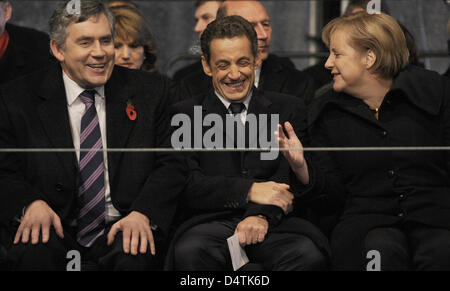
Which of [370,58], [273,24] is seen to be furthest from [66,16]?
[273,24]

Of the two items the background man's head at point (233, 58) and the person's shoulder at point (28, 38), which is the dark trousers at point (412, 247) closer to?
the background man's head at point (233, 58)

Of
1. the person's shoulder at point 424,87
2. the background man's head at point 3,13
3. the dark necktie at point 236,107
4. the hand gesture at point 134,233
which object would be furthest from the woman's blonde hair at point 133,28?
the person's shoulder at point 424,87

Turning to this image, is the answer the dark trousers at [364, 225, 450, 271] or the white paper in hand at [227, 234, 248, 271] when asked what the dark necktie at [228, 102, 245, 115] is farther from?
the dark trousers at [364, 225, 450, 271]

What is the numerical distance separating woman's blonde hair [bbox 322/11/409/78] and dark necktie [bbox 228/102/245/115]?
0.38 metres

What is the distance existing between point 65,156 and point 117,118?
19 centimetres

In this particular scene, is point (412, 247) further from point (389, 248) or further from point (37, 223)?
point (37, 223)

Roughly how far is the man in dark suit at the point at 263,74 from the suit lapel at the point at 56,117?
1.64ft

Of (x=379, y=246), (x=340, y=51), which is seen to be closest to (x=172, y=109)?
(x=340, y=51)

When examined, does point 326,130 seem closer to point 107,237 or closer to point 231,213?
point 231,213

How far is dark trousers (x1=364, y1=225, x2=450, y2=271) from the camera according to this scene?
2.40 metres

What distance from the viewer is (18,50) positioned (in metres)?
3.08

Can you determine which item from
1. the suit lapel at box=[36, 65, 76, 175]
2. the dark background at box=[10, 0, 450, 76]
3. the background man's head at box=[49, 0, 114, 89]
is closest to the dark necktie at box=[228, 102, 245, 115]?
the background man's head at box=[49, 0, 114, 89]

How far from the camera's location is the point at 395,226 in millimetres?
2553

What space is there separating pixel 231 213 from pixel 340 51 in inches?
23.3
